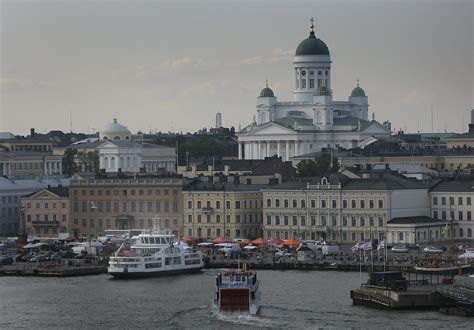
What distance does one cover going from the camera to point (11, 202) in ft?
Answer: 358

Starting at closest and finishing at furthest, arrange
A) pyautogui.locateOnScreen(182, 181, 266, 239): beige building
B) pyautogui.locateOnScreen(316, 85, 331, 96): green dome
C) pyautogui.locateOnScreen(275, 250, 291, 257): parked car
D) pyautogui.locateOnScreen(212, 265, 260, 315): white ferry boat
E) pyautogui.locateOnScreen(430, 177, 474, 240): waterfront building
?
pyautogui.locateOnScreen(212, 265, 260, 315): white ferry boat → pyautogui.locateOnScreen(275, 250, 291, 257): parked car → pyautogui.locateOnScreen(430, 177, 474, 240): waterfront building → pyautogui.locateOnScreen(182, 181, 266, 239): beige building → pyautogui.locateOnScreen(316, 85, 331, 96): green dome

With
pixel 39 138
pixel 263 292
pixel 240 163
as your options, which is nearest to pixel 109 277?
pixel 263 292

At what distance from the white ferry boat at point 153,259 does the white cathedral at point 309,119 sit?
5849cm

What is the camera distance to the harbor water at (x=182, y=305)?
6706cm

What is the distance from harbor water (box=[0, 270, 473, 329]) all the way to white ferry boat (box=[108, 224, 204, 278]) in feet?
2.23

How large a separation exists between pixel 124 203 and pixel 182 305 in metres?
30.6

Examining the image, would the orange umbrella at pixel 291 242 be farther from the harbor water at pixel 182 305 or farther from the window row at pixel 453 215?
the harbor water at pixel 182 305

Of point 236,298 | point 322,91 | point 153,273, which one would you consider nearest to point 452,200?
point 153,273

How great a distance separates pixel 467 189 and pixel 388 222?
15.6 ft

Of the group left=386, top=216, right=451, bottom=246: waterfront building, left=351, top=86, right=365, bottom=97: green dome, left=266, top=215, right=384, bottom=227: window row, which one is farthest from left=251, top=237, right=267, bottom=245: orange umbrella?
left=351, top=86, right=365, bottom=97: green dome

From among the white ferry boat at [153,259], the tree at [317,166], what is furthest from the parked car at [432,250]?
the tree at [317,166]

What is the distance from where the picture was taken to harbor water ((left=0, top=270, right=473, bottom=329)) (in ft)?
220

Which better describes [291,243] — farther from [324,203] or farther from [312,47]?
[312,47]

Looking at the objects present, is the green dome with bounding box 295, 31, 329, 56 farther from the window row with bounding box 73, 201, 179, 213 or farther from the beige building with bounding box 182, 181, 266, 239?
the beige building with bounding box 182, 181, 266, 239
